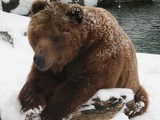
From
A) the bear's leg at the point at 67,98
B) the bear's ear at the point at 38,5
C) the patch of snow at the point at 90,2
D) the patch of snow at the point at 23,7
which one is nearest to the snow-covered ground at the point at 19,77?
the bear's leg at the point at 67,98

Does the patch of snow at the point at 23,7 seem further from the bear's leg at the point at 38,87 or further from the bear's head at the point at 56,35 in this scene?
the bear's head at the point at 56,35

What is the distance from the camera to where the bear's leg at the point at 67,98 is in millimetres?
4090

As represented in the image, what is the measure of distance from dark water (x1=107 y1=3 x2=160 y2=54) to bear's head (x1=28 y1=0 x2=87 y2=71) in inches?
485

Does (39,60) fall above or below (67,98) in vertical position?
above

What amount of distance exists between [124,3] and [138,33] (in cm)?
847

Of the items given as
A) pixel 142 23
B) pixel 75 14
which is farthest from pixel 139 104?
pixel 142 23

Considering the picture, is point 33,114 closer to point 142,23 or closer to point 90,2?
point 142,23

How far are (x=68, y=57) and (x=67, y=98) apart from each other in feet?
1.45

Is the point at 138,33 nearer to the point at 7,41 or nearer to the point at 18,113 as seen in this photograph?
the point at 7,41

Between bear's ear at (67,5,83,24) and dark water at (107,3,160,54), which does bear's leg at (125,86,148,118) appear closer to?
bear's ear at (67,5,83,24)

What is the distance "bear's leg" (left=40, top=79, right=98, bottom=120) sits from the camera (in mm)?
4090

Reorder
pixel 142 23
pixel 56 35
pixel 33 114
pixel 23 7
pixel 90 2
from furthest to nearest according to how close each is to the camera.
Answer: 1. pixel 90 2
2. pixel 23 7
3. pixel 142 23
4. pixel 33 114
5. pixel 56 35

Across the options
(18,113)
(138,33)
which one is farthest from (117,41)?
(138,33)

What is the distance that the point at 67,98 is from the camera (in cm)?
409
